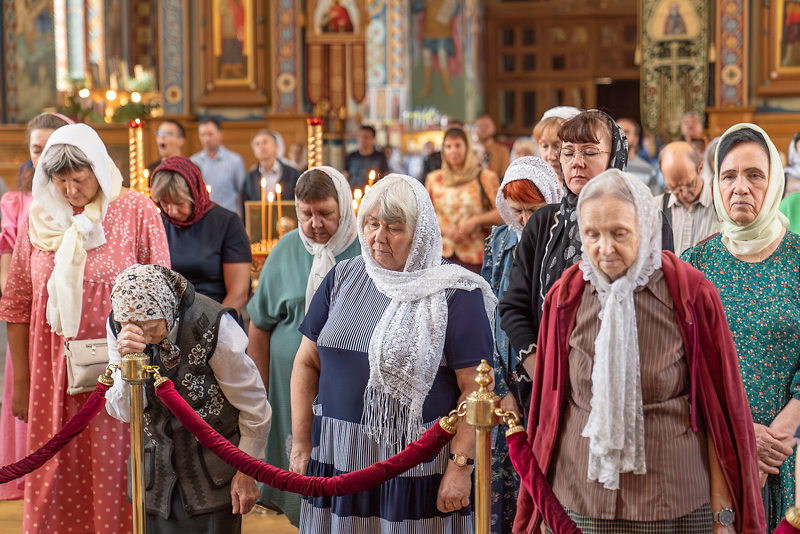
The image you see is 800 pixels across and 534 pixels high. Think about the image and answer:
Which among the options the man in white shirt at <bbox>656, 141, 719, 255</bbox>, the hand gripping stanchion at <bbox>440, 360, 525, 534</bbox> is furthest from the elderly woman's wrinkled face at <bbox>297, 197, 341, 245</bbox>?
the man in white shirt at <bbox>656, 141, 719, 255</bbox>

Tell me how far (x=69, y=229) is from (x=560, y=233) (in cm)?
182

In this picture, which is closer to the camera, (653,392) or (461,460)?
(653,392)

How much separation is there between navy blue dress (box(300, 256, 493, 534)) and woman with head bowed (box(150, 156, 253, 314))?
1329mm

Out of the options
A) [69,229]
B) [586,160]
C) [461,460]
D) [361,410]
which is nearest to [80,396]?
[69,229]

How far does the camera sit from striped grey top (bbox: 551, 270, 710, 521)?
6.54ft

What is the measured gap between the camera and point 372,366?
7.93ft

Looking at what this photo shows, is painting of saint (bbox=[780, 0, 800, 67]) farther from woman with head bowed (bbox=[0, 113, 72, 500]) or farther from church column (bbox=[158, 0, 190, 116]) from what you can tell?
woman with head bowed (bbox=[0, 113, 72, 500])

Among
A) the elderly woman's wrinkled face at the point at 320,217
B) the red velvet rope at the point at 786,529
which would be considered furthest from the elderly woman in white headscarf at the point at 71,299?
the red velvet rope at the point at 786,529

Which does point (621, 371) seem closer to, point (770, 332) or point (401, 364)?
point (401, 364)

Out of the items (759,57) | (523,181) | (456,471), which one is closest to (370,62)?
(759,57)

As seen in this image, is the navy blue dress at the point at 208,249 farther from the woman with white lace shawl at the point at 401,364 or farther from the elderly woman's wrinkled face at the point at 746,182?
the elderly woman's wrinkled face at the point at 746,182

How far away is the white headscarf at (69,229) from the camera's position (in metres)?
3.23

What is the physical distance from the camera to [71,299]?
3223 millimetres

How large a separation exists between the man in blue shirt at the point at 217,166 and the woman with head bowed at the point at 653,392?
20.9 feet
